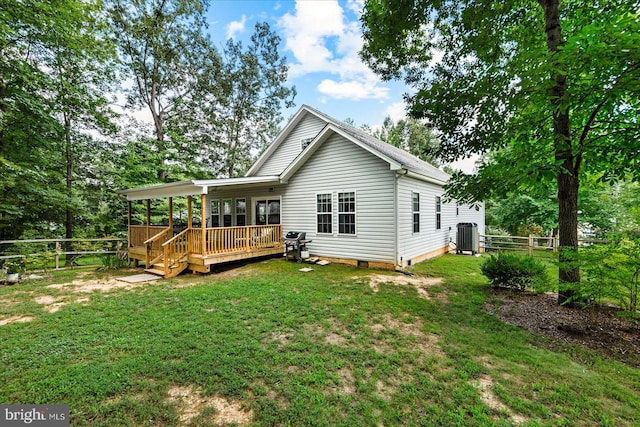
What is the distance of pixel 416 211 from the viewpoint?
930cm

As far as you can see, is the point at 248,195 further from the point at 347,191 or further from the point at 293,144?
the point at 347,191

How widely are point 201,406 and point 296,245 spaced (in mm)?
7100

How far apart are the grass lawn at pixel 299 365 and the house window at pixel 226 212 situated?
7.27 m

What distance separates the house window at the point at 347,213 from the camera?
8906mm

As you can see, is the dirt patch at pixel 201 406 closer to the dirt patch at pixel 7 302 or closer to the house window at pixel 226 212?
the dirt patch at pixel 7 302

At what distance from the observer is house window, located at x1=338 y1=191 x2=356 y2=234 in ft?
29.2

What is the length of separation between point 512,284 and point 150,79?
20326 mm

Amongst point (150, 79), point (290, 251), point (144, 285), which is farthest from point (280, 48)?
point (144, 285)

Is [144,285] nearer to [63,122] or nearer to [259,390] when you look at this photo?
[259,390]

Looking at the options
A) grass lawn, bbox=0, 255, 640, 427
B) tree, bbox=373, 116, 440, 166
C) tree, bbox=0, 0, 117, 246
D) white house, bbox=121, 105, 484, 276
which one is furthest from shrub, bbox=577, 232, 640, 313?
tree, bbox=373, 116, 440, 166

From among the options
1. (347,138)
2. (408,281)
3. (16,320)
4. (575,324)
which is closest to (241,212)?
(347,138)

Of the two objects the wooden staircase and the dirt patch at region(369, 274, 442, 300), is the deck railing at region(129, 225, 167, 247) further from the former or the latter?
the dirt patch at region(369, 274, 442, 300)

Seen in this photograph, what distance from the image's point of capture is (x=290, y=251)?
9.55m

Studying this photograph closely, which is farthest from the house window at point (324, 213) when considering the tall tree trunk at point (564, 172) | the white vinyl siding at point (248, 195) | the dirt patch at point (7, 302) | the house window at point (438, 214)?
the dirt patch at point (7, 302)
